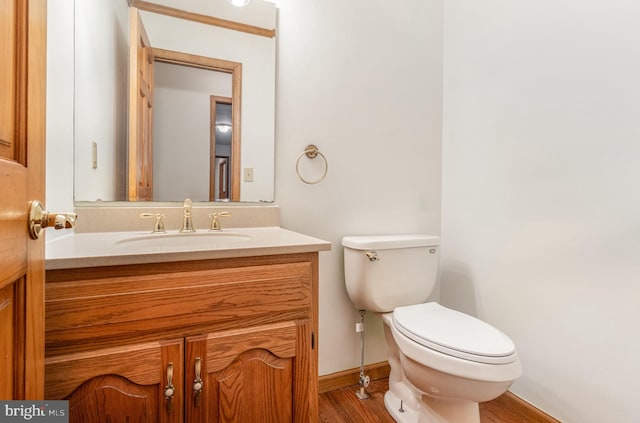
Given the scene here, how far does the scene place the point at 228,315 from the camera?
0.91 metres

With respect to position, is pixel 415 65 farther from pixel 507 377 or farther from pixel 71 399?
pixel 71 399

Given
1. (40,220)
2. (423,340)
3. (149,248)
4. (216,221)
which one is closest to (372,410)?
(423,340)

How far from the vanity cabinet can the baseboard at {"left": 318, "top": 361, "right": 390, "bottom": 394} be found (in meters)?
0.63

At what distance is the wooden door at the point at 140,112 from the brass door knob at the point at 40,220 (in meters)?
0.80

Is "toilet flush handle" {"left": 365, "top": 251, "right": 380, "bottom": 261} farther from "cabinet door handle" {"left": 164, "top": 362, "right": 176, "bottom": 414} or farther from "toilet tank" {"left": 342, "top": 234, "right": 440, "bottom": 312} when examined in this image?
"cabinet door handle" {"left": 164, "top": 362, "right": 176, "bottom": 414}

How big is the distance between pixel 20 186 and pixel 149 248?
47 cm

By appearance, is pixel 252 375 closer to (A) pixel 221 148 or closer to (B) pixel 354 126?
(A) pixel 221 148

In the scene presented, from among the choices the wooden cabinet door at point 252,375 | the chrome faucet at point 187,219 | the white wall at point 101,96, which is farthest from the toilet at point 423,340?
the white wall at point 101,96

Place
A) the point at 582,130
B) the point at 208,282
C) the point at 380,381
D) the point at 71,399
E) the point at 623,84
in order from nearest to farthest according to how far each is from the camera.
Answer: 1. the point at 71,399
2. the point at 208,282
3. the point at 623,84
4. the point at 582,130
5. the point at 380,381

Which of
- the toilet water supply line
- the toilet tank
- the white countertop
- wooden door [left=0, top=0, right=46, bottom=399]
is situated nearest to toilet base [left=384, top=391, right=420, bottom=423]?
the toilet water supply line

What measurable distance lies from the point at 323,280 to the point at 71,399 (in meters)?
1.07

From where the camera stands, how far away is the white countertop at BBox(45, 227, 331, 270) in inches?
30.1

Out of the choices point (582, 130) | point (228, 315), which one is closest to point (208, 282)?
point (228, 315)

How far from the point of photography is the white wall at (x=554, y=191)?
3.76 feet
